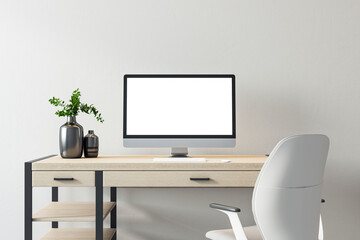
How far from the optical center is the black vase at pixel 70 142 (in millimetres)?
2500

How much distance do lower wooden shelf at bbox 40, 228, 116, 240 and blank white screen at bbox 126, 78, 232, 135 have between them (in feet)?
2.24

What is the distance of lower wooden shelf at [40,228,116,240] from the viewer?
249 centimetres

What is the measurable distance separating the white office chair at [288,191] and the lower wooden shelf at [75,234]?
109 cm

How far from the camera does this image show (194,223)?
9.60 feet

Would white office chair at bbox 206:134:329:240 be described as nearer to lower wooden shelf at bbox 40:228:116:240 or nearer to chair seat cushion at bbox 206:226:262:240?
chair seat cushion at bbox 206:226:262:240

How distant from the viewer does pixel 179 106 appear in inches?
103

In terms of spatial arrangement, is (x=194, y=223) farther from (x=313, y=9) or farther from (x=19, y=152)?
(x=313, y=9)

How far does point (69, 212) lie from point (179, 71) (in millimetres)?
1239

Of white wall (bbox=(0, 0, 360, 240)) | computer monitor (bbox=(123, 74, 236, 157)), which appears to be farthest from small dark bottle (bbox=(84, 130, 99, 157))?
white wall (bbox=(0, 0, 360, 240))

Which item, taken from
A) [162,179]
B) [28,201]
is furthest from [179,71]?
[28,201]

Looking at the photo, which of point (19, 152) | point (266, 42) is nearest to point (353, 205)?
point (266, 42)

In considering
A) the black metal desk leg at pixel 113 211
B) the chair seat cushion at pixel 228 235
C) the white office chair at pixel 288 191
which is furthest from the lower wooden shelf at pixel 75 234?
the white office chair at pixel 288 191

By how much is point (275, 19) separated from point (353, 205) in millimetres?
1473

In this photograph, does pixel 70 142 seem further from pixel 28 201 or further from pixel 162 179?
pixel 162 179
